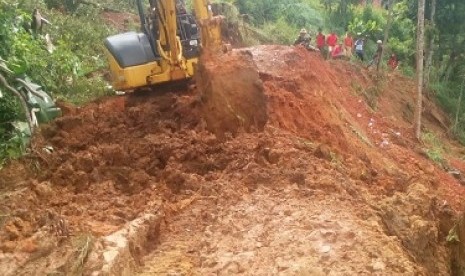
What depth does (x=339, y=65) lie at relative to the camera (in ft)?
57.4

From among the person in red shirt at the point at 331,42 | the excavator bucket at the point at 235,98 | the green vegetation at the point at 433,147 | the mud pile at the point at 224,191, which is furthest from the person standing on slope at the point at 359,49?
the excavator bucket at the point at 235,98

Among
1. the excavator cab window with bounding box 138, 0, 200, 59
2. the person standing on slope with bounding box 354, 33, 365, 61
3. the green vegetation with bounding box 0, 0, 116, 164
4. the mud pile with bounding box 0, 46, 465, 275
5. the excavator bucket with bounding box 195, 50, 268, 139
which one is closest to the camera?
the mud pile with bounding box 0, 46, 465, 275

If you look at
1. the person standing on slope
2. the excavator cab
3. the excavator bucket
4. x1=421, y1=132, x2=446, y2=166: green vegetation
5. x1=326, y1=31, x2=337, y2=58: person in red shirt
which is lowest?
x1=421, y1=132, x2=446, y2=166: green vegetation

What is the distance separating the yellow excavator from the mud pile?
417 millimetres

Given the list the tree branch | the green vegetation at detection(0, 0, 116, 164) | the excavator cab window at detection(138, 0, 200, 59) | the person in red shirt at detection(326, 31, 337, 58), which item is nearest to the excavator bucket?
the excavator cab window at detection(138, 0, 200, 59)

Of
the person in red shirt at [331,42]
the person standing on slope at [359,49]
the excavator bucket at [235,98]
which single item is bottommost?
the person standing on slope at [359,49]

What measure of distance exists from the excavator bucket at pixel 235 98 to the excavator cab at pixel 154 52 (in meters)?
0.99

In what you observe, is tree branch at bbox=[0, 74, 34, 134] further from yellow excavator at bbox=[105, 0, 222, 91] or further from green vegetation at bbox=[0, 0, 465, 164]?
yellow excavator at bbox=[105, 0, 222, 91]

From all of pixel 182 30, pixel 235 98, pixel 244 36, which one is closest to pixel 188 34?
pixel 182 30

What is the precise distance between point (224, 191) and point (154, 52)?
12.2 ft

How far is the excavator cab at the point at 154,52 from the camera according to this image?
28.5ft

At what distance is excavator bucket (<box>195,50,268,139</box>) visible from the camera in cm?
770

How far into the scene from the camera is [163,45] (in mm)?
8852

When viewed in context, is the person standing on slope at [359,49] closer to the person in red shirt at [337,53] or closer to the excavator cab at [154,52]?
the person in red shirt at [337,53]
